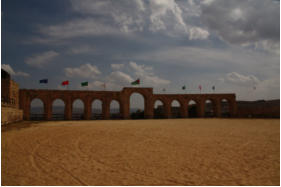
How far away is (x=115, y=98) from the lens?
30484 mm

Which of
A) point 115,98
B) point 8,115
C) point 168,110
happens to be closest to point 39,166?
point 8,115

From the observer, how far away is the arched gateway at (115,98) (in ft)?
89.3

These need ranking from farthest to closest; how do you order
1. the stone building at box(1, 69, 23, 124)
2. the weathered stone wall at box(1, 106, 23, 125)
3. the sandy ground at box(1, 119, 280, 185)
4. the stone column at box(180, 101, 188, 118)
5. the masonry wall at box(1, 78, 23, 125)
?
the stone column at box(180, 101, 188, 118)
the stone building at box(1, 69, 23, 124)
the masonry wall at box(1, 78, 23, 125)
the weathered stone wall at box(1, 106, 23, 125)
the sandy ground at box(1, 119, 280, 185)

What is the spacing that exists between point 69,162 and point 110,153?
5.22 feet

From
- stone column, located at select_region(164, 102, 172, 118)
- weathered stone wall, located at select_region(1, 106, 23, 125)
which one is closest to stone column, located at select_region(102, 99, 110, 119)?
stone column, located at select_region(164, 102, 172, 118)

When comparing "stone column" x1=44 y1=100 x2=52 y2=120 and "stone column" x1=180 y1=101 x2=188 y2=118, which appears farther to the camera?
"stone column" x1=180 y1=101 x2=188 y2=118

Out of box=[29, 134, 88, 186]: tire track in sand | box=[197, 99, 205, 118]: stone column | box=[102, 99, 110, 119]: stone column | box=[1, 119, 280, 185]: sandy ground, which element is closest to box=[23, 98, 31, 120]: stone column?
box=[102, 99, 110, 119]: stone column

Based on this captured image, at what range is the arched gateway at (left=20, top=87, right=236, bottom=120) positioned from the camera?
27219 millimetres

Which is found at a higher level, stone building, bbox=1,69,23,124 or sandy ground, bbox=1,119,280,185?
stone building, bbox=1,69,23,124

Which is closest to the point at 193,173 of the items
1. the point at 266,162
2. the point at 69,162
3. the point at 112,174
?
the point at 112,174

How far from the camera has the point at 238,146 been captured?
8562mm

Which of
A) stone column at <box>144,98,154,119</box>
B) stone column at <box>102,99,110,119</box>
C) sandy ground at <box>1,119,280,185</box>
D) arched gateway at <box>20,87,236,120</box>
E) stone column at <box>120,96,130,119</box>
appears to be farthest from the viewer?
stone column at <box>144,98,154,119</box>

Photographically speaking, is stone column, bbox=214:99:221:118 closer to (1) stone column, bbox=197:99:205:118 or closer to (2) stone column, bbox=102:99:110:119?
(1) stone column, bbox=197:99:205:118

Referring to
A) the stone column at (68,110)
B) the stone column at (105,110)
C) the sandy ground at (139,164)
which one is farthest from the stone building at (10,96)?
the sandy ground at (139,164)
